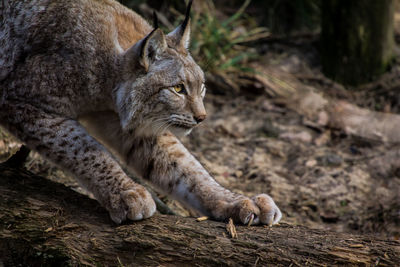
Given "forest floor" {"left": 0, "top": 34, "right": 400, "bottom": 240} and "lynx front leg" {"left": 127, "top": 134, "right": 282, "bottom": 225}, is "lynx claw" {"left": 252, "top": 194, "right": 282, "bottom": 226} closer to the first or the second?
"lynx front leg" {"left": 127, "top": 134, "right": 282, "bottom": 225}

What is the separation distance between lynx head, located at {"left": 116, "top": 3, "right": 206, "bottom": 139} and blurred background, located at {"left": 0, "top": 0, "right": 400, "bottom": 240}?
1230 millimetres

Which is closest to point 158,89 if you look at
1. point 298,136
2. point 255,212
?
point 255,212

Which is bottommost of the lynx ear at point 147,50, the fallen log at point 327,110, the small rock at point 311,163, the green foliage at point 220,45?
the small rock at point 311,163

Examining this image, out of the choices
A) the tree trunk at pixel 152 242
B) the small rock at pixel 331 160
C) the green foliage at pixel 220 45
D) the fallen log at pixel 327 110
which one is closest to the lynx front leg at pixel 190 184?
the tree trunk at pixel 152 242

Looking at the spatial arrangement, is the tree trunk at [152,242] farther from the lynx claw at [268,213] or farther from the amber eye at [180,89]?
the amber eye at [180,89]

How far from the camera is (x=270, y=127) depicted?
5.59 metres

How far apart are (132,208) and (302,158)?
9.11ft

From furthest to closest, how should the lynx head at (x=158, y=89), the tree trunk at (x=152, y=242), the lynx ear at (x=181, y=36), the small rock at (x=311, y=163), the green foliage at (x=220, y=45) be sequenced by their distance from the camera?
the green foliage at (x=220, y=45)
the small rock at (x=311, y=163)
the lynx ear at (x=181, y=36)
the lynx head at (x=158, y=89)
the tree trunk at (x=152, y=242)

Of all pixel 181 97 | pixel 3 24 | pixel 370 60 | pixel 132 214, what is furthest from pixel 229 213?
pixel 370 60

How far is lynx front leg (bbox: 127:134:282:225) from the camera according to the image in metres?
2.72

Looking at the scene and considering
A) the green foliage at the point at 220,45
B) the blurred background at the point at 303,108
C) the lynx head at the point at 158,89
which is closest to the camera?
the lynx head at the point at 158,89

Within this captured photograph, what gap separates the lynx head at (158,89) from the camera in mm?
3016

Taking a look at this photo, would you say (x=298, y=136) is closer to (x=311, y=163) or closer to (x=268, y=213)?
(x=311, y=163)

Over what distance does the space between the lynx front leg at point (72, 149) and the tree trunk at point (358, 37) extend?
449cm
